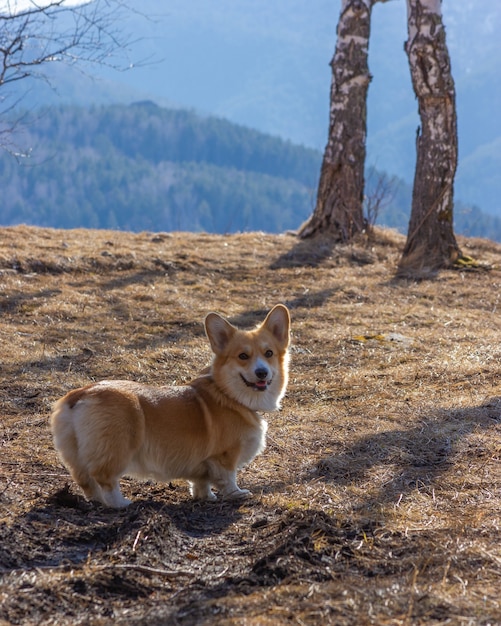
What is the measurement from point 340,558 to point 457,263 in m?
9.49

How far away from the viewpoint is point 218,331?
16.1 ft

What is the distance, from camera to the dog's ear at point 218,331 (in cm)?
488

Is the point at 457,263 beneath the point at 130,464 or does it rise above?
above

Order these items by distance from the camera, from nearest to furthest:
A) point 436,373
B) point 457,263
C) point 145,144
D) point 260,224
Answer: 1. point 436,373
2. point 457,263
3. point 260,224
4. point 145,144

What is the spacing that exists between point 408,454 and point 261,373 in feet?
4.09

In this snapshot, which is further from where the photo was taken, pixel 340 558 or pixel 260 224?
pixel 260 224

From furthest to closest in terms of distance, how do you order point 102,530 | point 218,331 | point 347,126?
point 347,126
point 218,331
point 102,530

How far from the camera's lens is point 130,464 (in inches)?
170

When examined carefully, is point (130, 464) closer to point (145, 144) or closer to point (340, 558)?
point (340, 558)

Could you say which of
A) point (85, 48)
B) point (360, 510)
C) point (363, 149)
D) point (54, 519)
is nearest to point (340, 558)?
point (360, 510)

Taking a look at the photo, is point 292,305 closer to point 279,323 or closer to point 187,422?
point 279,323

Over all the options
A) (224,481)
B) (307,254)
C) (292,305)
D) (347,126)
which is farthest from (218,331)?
(347,126)

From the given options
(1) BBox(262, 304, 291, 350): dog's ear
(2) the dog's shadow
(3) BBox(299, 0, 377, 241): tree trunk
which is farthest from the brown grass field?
(3) BBox(299, 0, 377, 241): tree trunk

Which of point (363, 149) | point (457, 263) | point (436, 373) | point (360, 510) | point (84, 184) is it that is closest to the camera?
point (360, 510)
